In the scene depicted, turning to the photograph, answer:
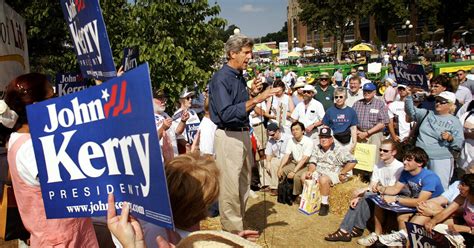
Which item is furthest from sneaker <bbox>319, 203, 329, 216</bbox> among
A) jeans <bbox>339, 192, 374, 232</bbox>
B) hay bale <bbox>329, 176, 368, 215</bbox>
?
jeans <bbox>339, 192, 374, 232</bbox>

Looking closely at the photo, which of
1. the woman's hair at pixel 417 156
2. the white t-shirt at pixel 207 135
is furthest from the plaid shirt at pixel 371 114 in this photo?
the white t-shirt at pixel 207 135

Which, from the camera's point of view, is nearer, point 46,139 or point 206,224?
point 46,139

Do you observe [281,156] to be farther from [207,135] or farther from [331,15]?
[331,15]

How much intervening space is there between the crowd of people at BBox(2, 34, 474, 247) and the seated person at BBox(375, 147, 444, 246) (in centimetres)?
1

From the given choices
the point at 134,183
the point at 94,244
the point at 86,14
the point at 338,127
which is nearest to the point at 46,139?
the point at 134,183

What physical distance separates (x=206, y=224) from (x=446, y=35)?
5229cm

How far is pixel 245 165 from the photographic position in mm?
4418

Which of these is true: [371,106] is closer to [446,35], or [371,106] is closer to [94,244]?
[94,244]

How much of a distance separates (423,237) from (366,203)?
1284mm

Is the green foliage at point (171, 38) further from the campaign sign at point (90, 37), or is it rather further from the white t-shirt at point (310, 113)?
the campaign sign at point (90, 37)

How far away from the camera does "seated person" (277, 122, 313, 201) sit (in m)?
6.95

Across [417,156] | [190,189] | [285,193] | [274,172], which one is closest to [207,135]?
[285,193]

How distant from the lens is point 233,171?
14.0 ft

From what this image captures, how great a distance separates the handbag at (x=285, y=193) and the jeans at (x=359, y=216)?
1503 millimetres
